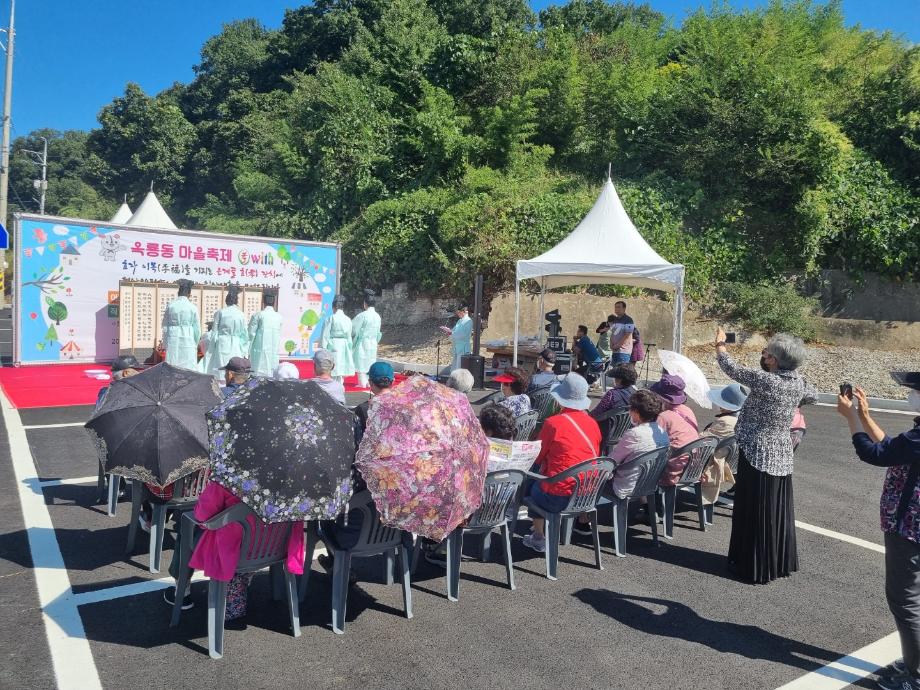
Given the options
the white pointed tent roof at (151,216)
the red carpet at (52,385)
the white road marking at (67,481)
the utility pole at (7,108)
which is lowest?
→ the white road marking at (67,481)

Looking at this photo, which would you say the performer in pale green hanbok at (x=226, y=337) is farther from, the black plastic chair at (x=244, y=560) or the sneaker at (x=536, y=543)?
the black plastic chair at (x=244, y=560)

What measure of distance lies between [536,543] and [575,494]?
0.74 metres

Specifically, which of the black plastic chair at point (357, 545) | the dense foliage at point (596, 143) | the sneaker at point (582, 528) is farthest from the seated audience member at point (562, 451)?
the dense foliage at point (596, 143)

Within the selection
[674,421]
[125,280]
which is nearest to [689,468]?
[674,421]

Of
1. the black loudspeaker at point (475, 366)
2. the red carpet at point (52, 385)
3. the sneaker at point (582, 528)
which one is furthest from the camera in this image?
the black loudspeaker at point (475, 366)

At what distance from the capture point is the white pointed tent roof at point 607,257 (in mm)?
11688

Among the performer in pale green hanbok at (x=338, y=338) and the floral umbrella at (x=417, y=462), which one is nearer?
the floral umbrella at (x=417, y=462)

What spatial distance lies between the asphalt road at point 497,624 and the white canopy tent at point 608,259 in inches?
254

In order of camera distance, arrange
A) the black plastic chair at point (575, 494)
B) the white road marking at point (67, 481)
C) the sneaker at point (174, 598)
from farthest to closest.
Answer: the white road marking at point (67, 481), the black plastic chair at point (575, 494), the sneaker at point (174, 598)

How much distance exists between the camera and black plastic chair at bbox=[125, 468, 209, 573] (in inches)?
186

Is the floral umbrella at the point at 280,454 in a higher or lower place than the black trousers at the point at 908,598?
higher

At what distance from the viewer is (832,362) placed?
50.6ft

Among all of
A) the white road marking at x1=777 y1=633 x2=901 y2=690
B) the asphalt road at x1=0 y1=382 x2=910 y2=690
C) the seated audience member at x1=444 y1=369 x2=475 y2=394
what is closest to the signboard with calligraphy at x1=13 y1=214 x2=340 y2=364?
the asphalt road at x1=0 y1=382 x2=910 y2=690

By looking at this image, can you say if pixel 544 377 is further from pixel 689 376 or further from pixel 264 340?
pixel 264 340
